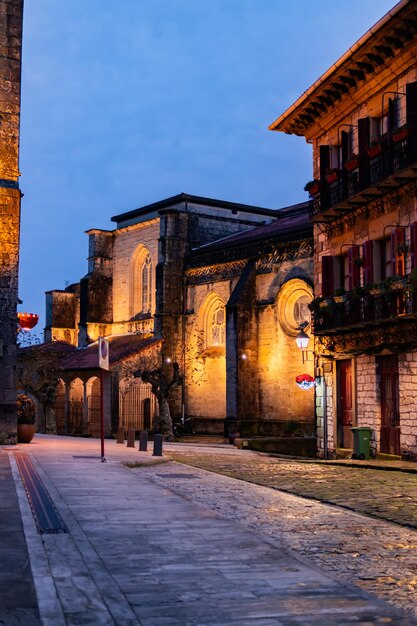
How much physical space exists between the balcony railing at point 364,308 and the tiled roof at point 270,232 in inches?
369

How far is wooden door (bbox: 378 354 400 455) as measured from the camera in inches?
867

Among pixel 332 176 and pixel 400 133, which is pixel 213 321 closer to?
pixel 332 176

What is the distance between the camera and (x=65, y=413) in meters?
40.3

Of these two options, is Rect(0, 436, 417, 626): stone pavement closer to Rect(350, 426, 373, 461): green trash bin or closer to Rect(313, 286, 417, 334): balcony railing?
Rect(313, 286, 417, 334): balcony railing

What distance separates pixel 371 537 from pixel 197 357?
31291 mm

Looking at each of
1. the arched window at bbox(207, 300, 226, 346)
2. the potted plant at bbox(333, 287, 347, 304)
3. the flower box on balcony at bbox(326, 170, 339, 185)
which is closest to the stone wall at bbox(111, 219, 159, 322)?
the arched window at bbox(207, 300, 226, 346)

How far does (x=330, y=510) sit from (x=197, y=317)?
29261mm

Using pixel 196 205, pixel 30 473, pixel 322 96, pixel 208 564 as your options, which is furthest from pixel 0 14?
pixel 208 564

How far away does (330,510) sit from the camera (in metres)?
11.4

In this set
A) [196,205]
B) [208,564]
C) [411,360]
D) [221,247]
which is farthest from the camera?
[196,205]

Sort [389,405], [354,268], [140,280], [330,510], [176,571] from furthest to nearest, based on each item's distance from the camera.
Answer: [140,280] → [354,268] → [389,405] → [330,510] → [176,571]

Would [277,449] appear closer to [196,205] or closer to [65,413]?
[65,413]

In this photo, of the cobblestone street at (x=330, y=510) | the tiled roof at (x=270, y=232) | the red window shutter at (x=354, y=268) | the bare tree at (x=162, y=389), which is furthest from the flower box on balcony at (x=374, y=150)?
the bare tree at (x=162, y=389)

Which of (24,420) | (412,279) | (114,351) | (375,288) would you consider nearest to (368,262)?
(375,288)
